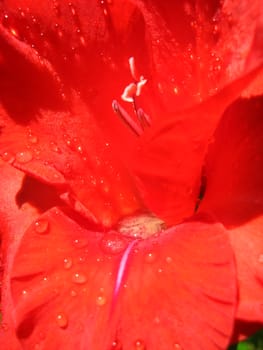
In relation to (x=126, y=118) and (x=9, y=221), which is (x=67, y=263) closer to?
(x=9, y=221)

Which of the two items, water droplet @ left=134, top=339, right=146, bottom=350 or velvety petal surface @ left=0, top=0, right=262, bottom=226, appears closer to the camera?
water droplet @ left=134, top=339, right=146, bottom=350

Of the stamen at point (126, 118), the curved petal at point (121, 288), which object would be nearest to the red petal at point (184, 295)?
the curved petal at point (121, 288)

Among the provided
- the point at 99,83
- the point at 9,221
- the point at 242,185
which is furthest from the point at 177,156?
the point at 9,221

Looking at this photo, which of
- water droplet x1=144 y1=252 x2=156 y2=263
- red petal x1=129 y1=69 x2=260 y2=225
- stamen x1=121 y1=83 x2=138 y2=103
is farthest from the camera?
stamen x1=121 y1=83 x2=138 y2=103

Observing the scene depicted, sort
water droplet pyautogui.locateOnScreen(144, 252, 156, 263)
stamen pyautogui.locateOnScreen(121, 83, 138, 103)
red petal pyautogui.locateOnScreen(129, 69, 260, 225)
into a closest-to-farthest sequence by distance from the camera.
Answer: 1. red petal pyautogui.locateOnScreen(129, 69, 260, 225)
2. water droplet pyautogui.locateOnScreen(144, 252, 156, 263)
3. stamen pyautogui.locateOnScreen(121, 83, 138, 103)

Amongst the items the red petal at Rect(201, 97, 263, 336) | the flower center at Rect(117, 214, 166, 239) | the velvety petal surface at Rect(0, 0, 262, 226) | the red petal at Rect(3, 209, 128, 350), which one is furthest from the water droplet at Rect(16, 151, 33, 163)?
the red petal at Rect(201, 97, 263, 336)

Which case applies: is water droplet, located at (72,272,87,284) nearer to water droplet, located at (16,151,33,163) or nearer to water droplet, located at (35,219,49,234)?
water droplet, located at (35,219,49,234)

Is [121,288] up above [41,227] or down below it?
below
